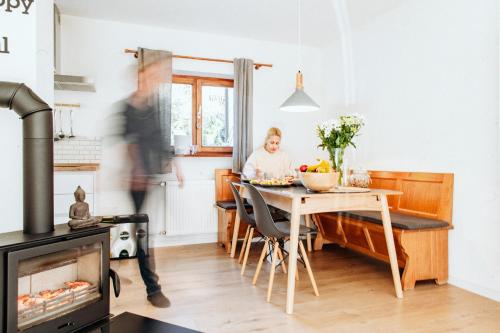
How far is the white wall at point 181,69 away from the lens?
383 centimetres

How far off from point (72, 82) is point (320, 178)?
8.55 ft

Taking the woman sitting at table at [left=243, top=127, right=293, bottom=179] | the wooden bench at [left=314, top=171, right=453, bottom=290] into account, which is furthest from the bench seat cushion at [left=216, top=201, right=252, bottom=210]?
→ the wooden bench at [left=314, top=171, right=453, bottom=290]

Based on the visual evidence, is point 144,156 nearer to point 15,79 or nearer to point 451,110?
point 15,79

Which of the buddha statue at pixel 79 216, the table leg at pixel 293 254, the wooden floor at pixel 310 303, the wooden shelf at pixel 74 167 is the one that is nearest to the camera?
the buddha statue at pixel 79 216

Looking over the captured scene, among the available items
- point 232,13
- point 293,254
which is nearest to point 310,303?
point 293,254

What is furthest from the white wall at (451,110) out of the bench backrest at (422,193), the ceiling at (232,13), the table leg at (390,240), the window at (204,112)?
the window at (204,112)

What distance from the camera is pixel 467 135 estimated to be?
2.86 meters

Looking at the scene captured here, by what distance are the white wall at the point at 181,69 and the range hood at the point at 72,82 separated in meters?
0.16

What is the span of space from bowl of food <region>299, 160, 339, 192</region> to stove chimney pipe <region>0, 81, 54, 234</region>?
170 centimetres

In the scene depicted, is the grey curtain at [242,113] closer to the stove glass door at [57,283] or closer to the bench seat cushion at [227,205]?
the bench seat cushion at [227,205]

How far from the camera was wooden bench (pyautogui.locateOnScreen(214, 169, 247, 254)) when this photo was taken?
154 inches

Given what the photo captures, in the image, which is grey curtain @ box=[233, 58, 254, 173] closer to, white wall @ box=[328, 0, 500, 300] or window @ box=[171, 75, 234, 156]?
window @ box=[171, 75, 234, 156]

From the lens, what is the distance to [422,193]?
314cm

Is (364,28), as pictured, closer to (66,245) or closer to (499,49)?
(499,49)
